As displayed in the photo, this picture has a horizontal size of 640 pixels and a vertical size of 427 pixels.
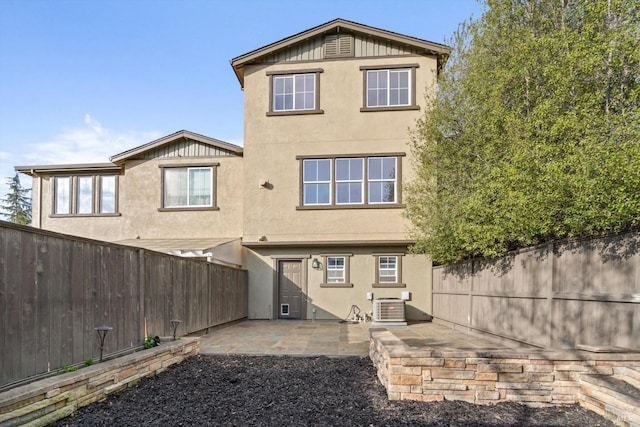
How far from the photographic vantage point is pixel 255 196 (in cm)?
1321

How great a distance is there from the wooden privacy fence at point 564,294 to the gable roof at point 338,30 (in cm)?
747

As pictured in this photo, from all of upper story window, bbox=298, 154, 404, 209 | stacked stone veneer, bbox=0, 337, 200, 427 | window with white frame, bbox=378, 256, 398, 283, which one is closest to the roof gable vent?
upper story window, bbox=298, 154, 404, 209

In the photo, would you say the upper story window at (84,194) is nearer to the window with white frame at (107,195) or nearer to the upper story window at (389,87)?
the window with white frame at (107,195)

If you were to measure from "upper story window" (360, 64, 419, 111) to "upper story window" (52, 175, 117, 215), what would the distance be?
9951 mm

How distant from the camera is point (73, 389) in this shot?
13.1 feet

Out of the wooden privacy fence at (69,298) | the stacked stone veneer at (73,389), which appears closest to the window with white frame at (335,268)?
the wooden privacy fence at (69,298)

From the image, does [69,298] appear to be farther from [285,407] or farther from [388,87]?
[388,87]

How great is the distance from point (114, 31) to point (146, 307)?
1008 centimetres

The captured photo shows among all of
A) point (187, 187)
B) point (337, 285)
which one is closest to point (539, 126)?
point (337, 285)

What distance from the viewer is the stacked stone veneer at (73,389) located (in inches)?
130

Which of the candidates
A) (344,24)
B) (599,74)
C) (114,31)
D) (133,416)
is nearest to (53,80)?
(114,31)

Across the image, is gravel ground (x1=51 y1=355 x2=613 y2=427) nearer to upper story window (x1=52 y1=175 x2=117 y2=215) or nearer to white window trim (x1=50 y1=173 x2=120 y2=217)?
upper story window (x1=52 y1=175 x2=117 y2=215)

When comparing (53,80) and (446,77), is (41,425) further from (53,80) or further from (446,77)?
(53,80)

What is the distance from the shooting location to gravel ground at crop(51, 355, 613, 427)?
12.6 feet
